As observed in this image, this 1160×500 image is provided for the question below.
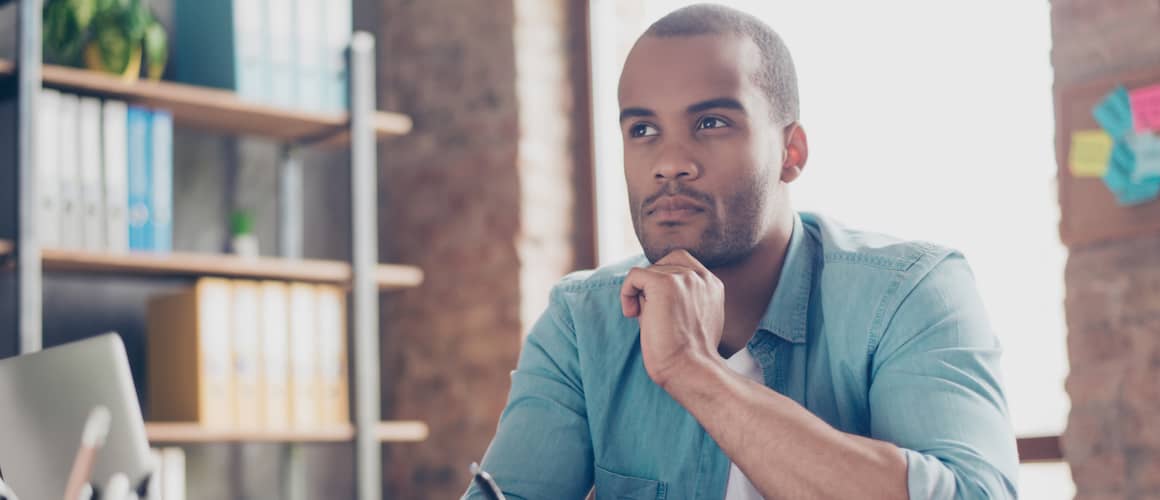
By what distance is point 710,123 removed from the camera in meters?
1.51

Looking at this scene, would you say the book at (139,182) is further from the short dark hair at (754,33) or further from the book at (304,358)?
the short dark hair at (754,33)

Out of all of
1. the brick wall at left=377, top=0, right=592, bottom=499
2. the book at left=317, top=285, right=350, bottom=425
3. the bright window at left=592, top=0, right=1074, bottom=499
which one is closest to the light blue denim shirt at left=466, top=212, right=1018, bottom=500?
the bright window at left=592, top=0, right=1074, bottom=499

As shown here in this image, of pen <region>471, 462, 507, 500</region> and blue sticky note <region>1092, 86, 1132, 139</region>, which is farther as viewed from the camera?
blue sticky note <region>1092, 86, 1132, 139</region>

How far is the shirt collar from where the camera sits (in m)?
1.50

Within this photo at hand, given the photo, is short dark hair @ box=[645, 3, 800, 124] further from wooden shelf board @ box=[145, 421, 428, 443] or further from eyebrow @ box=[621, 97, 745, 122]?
wooden shelf board @ box=[145, 421, 428, 443]

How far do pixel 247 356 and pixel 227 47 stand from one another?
0.70m

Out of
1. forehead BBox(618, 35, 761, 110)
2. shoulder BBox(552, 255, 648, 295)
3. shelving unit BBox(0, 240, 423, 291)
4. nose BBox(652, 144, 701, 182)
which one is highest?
forehead BBox(618, 35, 761, 110)

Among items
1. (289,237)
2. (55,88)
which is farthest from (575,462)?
(289,237)

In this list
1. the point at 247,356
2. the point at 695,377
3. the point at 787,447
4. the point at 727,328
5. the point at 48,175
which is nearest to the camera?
the point at 787,447

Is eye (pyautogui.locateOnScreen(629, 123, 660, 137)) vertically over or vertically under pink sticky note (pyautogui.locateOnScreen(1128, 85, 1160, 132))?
under

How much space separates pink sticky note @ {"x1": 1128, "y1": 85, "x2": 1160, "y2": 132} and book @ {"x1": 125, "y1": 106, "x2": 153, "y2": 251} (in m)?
1.94

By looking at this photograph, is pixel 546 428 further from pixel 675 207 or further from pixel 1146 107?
pixel 1146 107

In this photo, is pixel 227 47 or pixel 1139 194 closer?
pixel 1139 194

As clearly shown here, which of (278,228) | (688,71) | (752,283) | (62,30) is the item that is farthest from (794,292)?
(278,228)
